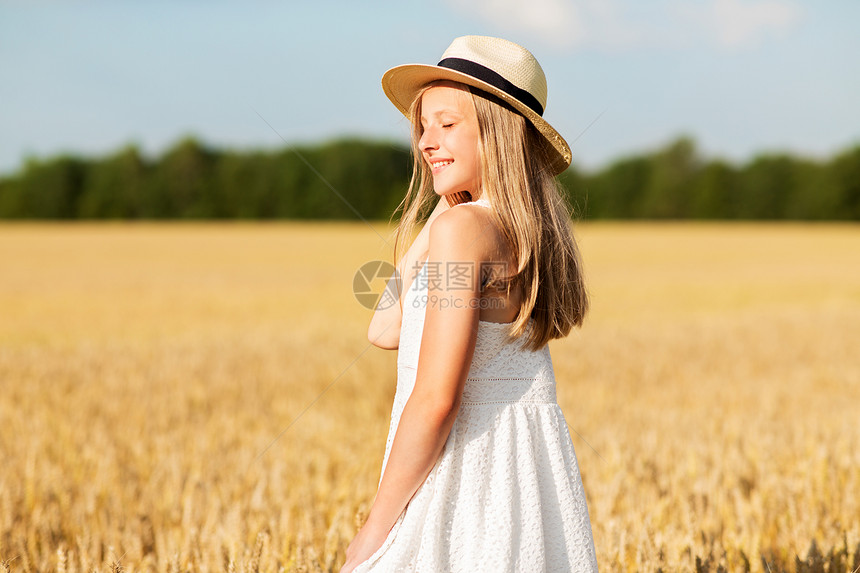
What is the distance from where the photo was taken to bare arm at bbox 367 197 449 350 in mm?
1944

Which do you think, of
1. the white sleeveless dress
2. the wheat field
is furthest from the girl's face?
the wheat field

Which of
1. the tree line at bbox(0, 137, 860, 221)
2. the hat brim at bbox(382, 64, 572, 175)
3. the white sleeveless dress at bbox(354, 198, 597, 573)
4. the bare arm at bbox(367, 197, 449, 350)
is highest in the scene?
the tree line at bbox(0, 137, 860, 221)

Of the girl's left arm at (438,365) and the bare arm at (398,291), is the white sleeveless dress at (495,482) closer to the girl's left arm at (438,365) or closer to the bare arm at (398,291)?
the girl's left arm at (438,365)

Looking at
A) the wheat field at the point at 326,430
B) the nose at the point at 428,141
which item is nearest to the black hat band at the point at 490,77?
the nose at the point at 428,141

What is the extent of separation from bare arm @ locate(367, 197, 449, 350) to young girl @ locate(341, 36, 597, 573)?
0.03m

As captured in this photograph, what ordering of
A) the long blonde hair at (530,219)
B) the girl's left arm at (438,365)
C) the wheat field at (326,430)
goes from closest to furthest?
the girl's left arm at (438,365) → the long blonde hair at (530,219) → the wheat field at (326,430)

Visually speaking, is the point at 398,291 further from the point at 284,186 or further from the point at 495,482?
the point at 284,186

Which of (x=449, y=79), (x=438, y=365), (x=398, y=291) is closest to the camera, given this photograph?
(x=438, y=365)

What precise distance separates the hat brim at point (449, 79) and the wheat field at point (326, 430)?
38cm

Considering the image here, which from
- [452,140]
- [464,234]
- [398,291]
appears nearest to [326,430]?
[398,291]

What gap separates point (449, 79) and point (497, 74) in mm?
134

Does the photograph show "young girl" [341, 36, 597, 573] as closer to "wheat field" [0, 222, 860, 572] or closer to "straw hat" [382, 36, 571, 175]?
"straw hat" [382, 36, 571, 175]

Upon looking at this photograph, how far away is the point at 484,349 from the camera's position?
1735mm

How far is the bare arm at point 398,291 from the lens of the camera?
194 cm
